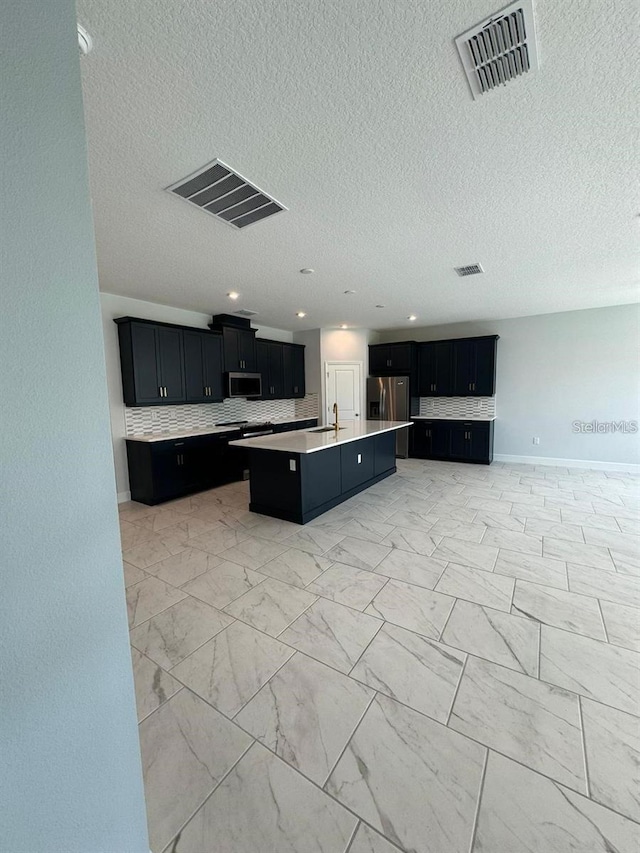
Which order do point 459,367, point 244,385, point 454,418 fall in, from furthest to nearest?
point 454,418 < point 459,367 < point 244,385

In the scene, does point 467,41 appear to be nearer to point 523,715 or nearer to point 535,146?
point 535,146

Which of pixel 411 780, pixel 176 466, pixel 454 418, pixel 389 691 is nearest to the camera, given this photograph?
pixel 411 780

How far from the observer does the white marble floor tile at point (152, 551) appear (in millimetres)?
2988

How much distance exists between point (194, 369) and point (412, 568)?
409 cm

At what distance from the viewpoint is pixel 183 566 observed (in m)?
2.88

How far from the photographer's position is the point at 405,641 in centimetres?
200

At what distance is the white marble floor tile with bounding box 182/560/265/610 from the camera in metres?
2.43

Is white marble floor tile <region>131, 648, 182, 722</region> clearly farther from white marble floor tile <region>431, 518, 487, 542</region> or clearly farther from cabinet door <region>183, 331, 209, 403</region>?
cabinet door <region>183, 331, 209, 403</region>

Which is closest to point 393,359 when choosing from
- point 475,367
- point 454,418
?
point 475,367

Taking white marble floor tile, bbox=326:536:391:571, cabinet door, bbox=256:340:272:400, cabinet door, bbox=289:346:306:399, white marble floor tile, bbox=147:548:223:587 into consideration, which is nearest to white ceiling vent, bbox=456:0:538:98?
white marble floor tile, bbox=326:536:391:571

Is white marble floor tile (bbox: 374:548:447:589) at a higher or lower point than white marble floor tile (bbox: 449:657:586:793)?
higher

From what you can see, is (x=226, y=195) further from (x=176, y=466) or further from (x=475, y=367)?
(x=475, y=367)

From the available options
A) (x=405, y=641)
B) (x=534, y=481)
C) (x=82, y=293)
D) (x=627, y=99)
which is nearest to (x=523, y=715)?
(x=405, y=641)

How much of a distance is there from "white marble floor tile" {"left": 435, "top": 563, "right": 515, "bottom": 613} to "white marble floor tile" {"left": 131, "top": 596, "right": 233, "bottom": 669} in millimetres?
1575
